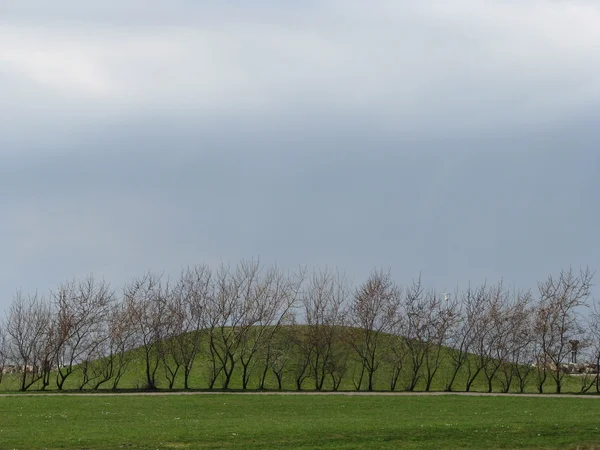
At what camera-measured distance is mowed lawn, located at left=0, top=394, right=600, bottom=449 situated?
20984 mm

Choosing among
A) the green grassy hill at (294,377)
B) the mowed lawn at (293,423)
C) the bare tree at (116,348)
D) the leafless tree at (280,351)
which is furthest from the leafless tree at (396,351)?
the bare tree at (116,348)

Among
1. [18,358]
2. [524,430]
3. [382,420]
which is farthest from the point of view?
[18,358]

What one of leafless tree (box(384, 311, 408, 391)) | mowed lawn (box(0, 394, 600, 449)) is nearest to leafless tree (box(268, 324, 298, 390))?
leafless tree (box(384, 311, 408, 391))

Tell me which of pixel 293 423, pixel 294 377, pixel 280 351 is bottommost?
pixel 293 423

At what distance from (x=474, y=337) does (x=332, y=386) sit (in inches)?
359

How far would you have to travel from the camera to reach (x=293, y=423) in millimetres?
24594

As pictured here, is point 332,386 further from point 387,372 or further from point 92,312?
point 92,312

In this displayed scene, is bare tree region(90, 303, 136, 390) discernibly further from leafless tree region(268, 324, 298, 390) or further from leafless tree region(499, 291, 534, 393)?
leafless tree region(499, 291, 534, 393)

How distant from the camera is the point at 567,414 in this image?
93.5 feet

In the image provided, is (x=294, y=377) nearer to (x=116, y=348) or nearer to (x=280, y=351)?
(x=280, y=351)

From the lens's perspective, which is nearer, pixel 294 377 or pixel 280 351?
pixel 280 351

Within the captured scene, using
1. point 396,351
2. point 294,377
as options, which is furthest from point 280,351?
point 396,351

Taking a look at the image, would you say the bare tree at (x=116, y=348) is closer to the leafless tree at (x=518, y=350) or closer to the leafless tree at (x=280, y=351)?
the leafless tree at (x=280, y=351)

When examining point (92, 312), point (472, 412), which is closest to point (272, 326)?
point (92, 312)
